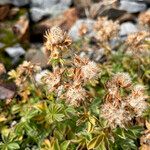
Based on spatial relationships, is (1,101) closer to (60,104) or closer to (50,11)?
(60,104)

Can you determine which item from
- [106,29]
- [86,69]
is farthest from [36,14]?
[86,69]

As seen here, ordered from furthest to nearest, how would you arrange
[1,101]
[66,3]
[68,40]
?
1. [66,3]
2. [1,101]
3. [68,40]

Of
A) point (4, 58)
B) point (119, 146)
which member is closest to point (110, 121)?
→ point (119, 146)

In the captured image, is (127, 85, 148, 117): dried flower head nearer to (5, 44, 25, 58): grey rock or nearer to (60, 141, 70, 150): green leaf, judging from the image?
(60, 141, 70, 150): green leaf

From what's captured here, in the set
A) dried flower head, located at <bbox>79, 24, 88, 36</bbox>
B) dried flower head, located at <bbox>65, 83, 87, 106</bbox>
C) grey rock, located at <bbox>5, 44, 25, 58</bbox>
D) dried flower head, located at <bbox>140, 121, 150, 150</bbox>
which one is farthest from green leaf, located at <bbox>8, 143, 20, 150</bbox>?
grey rock, located at <bbox>5, 44, 25, 58</bbox>

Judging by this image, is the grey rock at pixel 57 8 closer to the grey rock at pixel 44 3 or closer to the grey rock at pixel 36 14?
the grey rock at pixel 44 3

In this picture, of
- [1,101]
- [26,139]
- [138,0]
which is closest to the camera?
[26,139]

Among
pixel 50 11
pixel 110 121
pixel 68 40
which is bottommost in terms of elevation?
pixel 50 11
